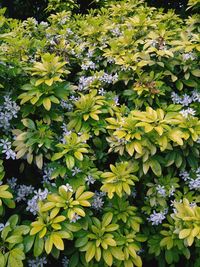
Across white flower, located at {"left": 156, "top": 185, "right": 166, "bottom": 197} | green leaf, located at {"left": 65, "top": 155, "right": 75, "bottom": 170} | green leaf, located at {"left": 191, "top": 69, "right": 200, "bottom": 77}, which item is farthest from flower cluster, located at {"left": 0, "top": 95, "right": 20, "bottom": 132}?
green leaf, located at {"left": 191, "top": 69, "right": 200, "bottom": 77}

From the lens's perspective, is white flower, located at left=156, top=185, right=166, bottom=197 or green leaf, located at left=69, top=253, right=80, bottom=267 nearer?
green leaf, located at left=69, top=253, right=80, bottom=267

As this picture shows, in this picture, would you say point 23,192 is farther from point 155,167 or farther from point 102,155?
point 155,167

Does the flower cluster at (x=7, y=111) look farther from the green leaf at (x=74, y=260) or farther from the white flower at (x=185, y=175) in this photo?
the white flower at (x=185, y=175)

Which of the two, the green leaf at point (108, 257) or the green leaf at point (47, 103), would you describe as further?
the green leaf at point (47, 103)

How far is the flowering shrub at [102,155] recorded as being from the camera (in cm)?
184

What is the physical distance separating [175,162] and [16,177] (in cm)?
95

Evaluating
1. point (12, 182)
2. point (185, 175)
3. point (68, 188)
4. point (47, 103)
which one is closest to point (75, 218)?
point (68, 188)

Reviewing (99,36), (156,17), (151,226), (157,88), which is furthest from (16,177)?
(156,17)

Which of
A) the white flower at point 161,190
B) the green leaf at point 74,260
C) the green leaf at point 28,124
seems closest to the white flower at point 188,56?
the white flower at point 161,190

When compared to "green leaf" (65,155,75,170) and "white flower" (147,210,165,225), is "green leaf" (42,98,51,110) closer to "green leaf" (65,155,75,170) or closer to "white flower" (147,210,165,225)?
"green leaf" (65,155,75,170)

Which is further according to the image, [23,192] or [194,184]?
[194,184]

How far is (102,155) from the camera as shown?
7.23ft

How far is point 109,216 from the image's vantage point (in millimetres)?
1985

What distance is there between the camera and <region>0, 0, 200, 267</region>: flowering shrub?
1.84m
